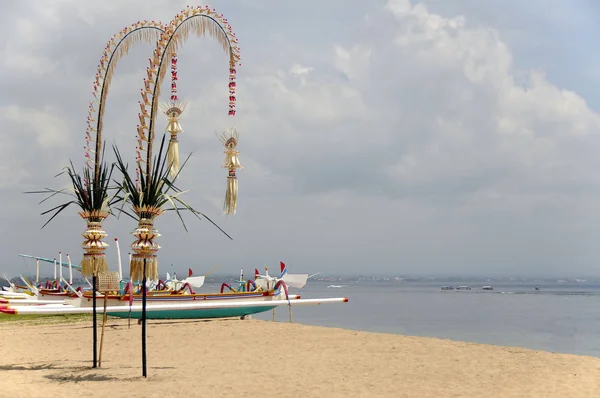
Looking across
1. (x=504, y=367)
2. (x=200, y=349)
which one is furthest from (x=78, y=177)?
(x=504, y=367)

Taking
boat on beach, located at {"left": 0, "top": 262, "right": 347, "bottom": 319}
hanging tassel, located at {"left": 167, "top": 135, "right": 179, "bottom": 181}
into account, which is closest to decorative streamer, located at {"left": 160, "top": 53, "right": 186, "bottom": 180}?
hanging tassel, located at {"left": 167, "top": 135, "right": 179, "bottom": 181}

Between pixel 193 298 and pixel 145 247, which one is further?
pixel 193 298

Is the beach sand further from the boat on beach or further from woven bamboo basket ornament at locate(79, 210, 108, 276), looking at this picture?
the boat on beach

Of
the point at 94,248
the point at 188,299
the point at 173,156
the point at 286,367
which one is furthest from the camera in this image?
the point at 188,299

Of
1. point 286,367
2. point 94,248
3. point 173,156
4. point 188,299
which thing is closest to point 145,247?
point 94,248

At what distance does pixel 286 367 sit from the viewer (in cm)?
1204

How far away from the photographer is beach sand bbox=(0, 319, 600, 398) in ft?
32.3

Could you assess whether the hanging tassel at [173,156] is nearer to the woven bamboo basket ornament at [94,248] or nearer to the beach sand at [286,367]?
the woven bamboo basket ornament at [94,248]

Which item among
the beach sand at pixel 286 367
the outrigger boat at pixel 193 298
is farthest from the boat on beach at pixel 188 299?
the beach sand at pixel 286 367

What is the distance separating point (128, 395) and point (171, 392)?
654mm

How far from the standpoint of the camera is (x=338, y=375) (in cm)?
1117

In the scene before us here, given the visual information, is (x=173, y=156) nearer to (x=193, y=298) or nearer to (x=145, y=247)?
(x=145, y=247)

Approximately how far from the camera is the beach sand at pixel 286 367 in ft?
32.3

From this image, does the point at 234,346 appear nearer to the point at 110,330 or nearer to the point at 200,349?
the point at 200,349
